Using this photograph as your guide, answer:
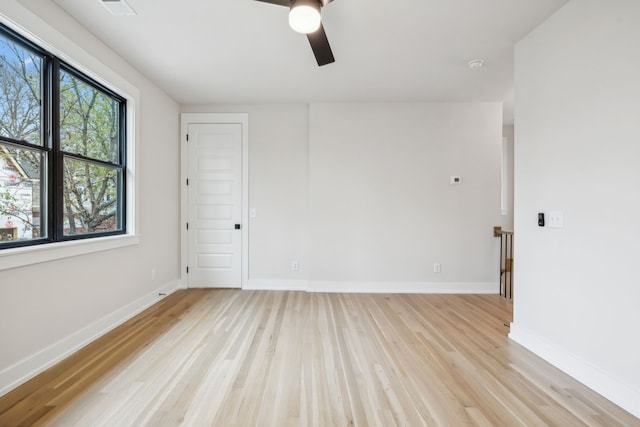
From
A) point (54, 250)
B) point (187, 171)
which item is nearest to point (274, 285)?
point (187, 171)

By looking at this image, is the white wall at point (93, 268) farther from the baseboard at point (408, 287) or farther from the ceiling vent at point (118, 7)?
the baseboard at point (408, 287)

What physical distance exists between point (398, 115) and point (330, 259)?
87.6 inches

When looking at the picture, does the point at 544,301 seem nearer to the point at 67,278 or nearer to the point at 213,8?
the point at 213,8

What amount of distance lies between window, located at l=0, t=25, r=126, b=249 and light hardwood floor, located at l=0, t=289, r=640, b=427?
3.40 ft

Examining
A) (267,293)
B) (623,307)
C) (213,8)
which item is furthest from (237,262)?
(623,307)

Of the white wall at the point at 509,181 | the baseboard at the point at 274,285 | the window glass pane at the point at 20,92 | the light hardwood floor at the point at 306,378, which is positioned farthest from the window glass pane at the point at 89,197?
the white wall at the point at 509,181

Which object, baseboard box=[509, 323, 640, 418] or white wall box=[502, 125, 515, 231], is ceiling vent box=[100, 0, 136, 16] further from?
white wall box=[502, 125, 515, 231]

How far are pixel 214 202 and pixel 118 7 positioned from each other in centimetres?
241

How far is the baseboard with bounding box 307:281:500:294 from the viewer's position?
3867mm

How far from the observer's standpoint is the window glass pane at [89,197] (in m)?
2.31

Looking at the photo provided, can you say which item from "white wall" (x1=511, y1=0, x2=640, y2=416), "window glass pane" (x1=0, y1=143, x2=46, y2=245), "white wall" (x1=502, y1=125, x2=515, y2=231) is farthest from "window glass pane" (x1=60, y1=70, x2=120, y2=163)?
"white wall" (x1=502, y1=125, x2=515, y2=231)

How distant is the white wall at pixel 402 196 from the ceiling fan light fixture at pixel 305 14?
7.50 ft

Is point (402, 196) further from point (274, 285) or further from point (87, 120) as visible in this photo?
point (87, 120)

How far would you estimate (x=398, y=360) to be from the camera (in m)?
2.14
